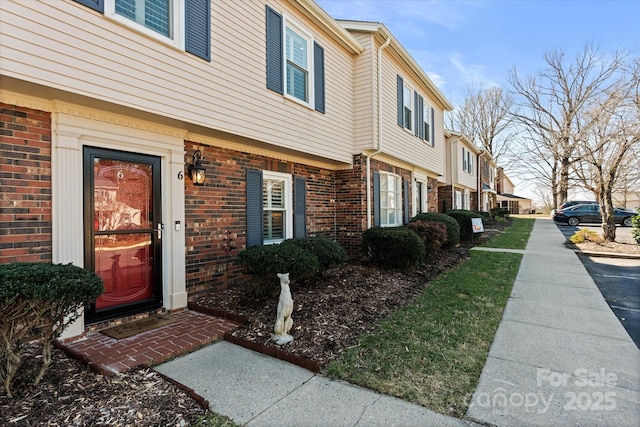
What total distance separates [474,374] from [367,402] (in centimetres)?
121

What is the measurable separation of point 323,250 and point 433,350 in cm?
279

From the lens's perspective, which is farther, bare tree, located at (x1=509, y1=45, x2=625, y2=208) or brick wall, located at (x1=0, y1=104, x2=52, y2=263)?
bare tree, located at (x1=509, y1=45, x2=625, y2=208)

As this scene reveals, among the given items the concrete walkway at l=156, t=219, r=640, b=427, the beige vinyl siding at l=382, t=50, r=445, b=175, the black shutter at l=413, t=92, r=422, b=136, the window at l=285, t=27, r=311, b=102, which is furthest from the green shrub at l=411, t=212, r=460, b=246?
the concrete walkway at l=156, t=219, r=640, b=427

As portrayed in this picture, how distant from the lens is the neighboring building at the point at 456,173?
17703mm

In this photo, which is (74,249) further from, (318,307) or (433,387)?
(433,387)

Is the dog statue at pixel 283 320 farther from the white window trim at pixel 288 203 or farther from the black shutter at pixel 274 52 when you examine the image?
the black shutter at pixel 274 52

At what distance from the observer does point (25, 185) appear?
354cm

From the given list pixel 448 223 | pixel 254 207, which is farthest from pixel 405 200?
pixel 254 207

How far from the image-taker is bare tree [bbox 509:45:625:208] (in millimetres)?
11703

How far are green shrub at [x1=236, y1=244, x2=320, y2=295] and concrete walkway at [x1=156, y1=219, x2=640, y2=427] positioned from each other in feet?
3.96

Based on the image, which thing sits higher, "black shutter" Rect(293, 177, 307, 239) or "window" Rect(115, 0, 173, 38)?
"window" Rect(115, 0, 173, 38)

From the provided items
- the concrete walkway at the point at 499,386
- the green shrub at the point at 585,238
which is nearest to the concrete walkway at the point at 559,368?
the concrete walkway at the point at 499,386

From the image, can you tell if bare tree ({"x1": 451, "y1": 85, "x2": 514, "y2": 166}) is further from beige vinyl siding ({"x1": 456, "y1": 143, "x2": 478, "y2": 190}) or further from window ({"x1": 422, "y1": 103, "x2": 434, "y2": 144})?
window ({"x1": 422, "y1": 103, "x2": 434, "y2": 144})

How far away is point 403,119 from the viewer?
999 centimetres
